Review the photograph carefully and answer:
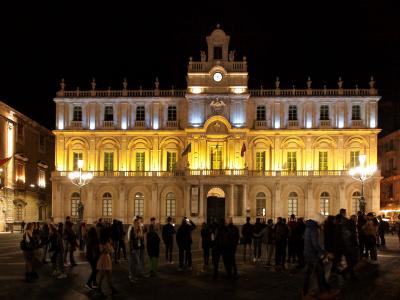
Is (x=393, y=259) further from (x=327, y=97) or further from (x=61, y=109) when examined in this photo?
(x=61, y=109)

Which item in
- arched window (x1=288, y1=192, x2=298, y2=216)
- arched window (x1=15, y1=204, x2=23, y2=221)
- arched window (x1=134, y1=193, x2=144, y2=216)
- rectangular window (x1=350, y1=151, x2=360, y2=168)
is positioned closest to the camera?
arched window (x1=15, y1=204, x2=23, y2=221)

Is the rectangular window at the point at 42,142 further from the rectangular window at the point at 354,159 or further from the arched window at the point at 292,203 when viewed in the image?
the rectangular window at the point at 354,159

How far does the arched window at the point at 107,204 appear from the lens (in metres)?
63.5

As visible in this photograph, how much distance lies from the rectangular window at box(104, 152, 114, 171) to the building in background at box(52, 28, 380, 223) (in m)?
0.10

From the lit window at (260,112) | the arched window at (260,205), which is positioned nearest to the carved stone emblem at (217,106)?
the lit window at (260,112)

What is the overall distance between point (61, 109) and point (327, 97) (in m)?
26.3

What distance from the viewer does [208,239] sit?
24.0 meters

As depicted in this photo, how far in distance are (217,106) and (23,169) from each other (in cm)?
1987

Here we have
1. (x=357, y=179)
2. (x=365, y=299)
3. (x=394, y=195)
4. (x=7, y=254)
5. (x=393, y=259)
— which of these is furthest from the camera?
(x=394, y=195)

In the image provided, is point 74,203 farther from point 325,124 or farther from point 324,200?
point 325,124

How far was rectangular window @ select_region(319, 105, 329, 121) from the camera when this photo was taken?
209ft

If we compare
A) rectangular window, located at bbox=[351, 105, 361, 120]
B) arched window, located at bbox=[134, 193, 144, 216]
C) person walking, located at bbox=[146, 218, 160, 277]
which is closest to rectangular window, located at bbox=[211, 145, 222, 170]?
arched window, located at bbox=[134, 193, 144, 216]

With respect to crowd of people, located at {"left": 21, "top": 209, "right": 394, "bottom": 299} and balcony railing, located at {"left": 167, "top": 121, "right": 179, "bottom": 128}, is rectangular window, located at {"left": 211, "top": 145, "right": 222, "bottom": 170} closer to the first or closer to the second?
balcony railing, located at {"left": 167, "top": 121, "right": 179, "bottom": 128}

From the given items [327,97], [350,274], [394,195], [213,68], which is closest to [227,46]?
[213,68]
